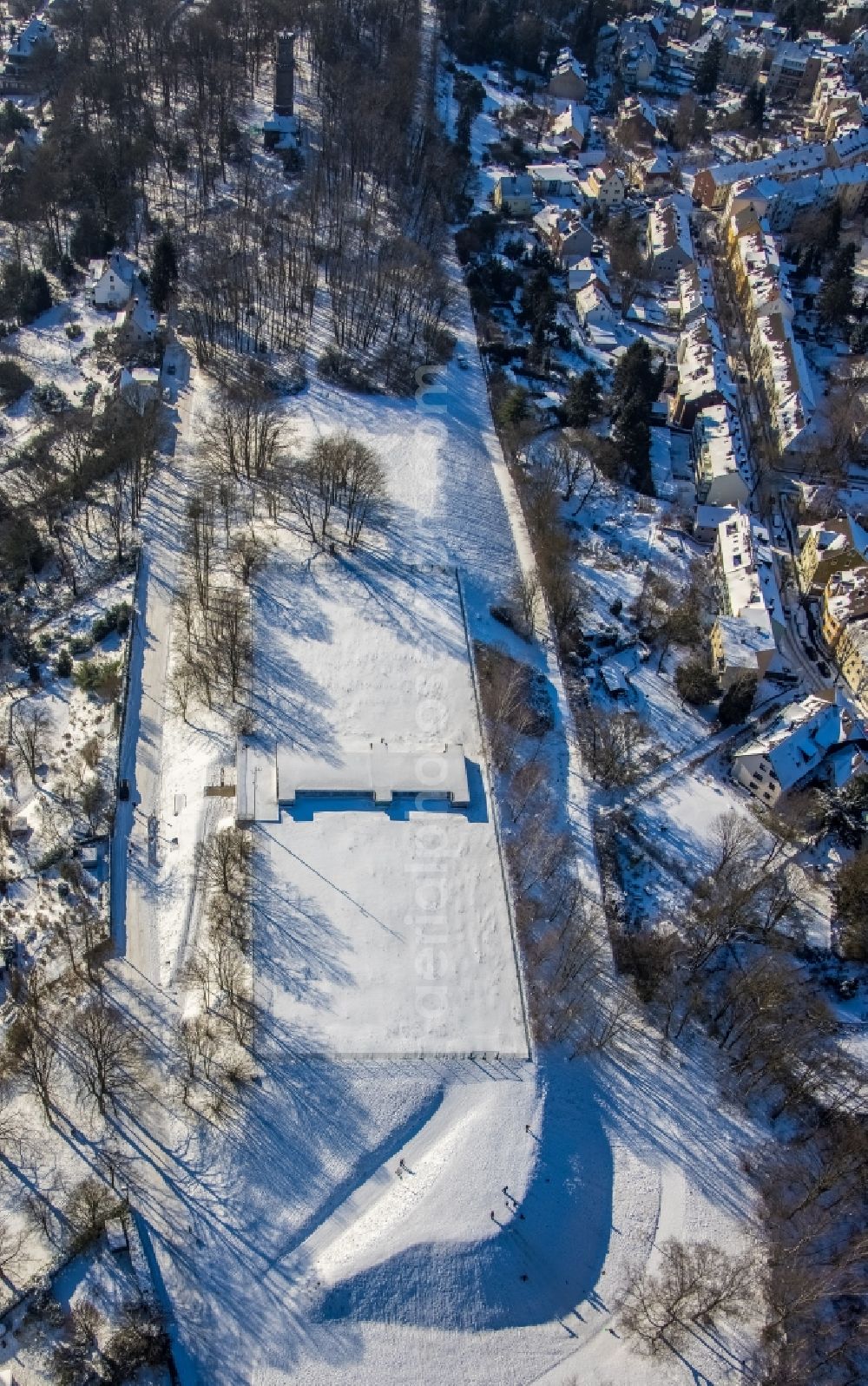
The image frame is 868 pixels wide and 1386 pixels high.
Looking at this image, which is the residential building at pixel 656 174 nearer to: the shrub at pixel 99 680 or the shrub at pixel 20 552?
the shrub at pixel 20 552

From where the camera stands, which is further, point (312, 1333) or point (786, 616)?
point (786, 616)

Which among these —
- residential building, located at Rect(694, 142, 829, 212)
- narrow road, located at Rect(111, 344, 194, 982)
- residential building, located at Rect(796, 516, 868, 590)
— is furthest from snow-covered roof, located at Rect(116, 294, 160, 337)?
residential building, located at Rect(694, 142, 829, 212)

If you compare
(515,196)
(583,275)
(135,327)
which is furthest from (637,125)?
(135,327)

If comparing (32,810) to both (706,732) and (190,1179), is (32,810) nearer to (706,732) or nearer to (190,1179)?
(190,1179)

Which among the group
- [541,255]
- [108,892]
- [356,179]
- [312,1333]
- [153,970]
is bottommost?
[312,1333]

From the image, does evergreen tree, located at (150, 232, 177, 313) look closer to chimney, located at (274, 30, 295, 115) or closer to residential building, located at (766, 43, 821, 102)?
chimney, located at (274, 30, 295, 115)

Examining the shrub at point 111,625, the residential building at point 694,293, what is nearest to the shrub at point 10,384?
the shrub at point 111,625

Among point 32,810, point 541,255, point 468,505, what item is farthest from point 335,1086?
point 541,255

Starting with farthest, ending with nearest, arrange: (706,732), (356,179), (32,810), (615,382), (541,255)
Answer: (356,179) → (541,255) → (615,382) → (706,732) → (32,810)

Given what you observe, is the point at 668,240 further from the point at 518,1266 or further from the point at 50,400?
the point at 518,1266
